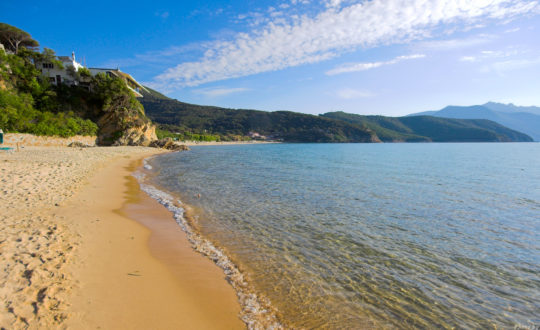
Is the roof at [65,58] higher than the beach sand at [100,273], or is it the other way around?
the roof at [65,58]

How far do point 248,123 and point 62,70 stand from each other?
11758 cm

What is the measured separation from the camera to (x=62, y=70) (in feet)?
154

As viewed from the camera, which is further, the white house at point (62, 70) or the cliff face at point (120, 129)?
the cliff face at point (120, 129)

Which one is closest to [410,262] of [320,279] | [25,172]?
[320,279]

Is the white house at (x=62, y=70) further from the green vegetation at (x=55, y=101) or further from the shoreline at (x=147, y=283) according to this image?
the shoreline at (x=147, y=283)

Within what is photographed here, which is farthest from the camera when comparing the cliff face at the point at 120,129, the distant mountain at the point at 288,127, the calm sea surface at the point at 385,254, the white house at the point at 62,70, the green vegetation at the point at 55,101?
the distant mountain at the point at 288,127

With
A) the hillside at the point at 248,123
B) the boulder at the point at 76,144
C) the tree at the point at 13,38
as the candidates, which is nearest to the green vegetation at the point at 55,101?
the tree at the point at 13,38

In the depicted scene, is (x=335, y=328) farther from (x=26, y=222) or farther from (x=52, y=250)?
(x=26, y=222)

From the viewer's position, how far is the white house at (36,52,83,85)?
1788 inches

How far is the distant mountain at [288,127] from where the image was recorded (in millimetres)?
140988

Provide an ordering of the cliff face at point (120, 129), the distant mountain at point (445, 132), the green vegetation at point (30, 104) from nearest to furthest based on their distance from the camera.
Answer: the green vegetation at point (30, 104) → the cliff face at point (120, 129) → the distant mountain at point (445, 132)

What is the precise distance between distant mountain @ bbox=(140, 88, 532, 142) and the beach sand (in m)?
126

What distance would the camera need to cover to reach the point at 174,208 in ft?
35.5

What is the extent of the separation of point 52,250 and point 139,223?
3166 mm
